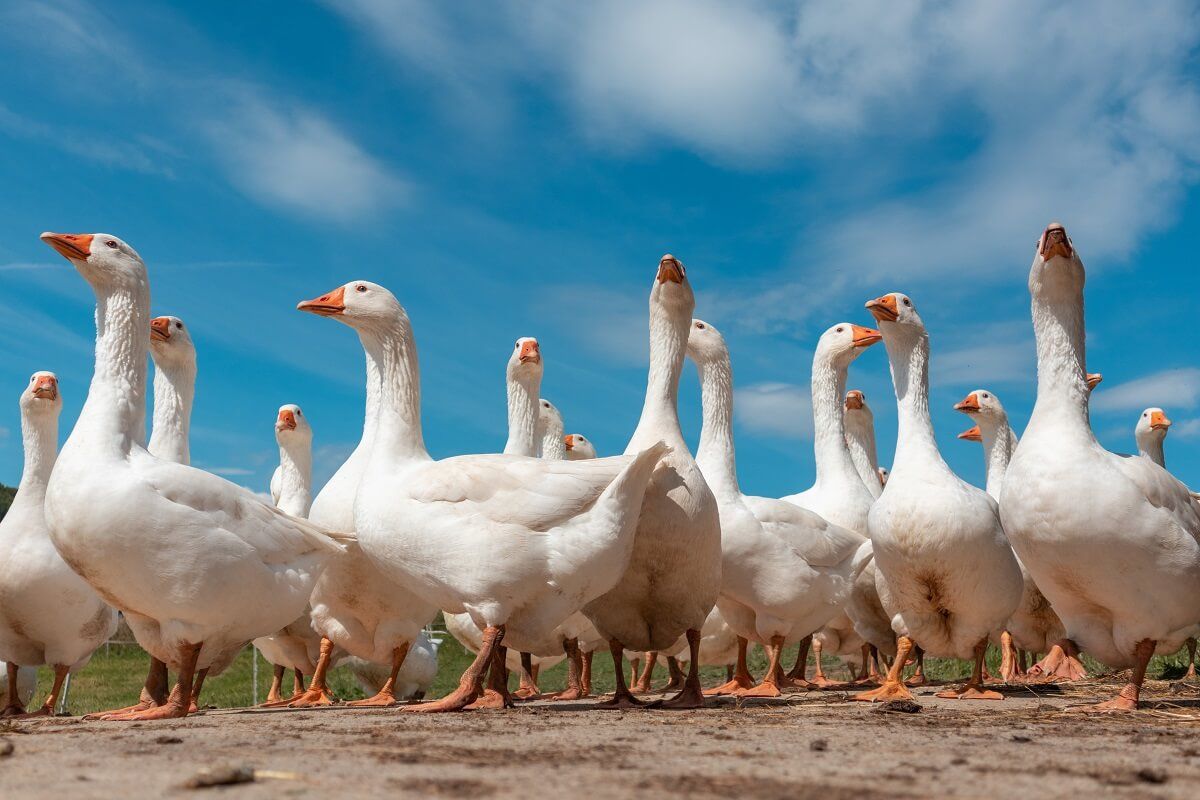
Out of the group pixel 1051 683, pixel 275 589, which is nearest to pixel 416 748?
pixel 275 589

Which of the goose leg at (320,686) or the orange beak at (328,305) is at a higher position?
the orange beak at (328,305)

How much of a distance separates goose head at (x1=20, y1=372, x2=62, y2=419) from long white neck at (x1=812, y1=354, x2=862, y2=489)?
31.1 ft

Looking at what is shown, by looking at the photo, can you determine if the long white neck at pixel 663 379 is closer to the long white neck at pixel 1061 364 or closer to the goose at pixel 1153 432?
the long white neck at pixel 1061 364

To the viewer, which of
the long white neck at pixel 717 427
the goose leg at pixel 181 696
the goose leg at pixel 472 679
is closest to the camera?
the goose leg at pixel 472 679

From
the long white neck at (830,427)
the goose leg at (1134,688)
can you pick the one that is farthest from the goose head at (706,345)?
the goose leg at (1134,688)

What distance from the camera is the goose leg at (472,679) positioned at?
301 inches

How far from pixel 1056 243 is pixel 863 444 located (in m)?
8.34

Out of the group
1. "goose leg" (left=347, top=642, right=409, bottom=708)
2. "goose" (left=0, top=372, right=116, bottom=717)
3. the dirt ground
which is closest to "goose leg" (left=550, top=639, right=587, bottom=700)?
"goose leg" (left=347, top=642, right=409, bottom=708)

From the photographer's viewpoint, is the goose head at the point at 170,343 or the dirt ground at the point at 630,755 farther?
the goose head at the point at 170,343

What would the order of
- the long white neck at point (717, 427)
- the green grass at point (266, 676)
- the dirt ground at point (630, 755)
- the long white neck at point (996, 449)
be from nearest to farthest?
1. the dirt ground at point (630, 755)
2. the long white neck at point (717, 427)
3. the long white neck at point (996, 449)
4. the green grass at point (266, 676)

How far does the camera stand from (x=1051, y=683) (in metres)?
11.7

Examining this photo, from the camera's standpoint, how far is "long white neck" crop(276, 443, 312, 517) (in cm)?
1445

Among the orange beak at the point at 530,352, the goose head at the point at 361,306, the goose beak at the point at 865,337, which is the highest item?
the goose beak at the point at 865,337

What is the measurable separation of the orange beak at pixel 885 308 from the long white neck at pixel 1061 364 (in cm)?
201
